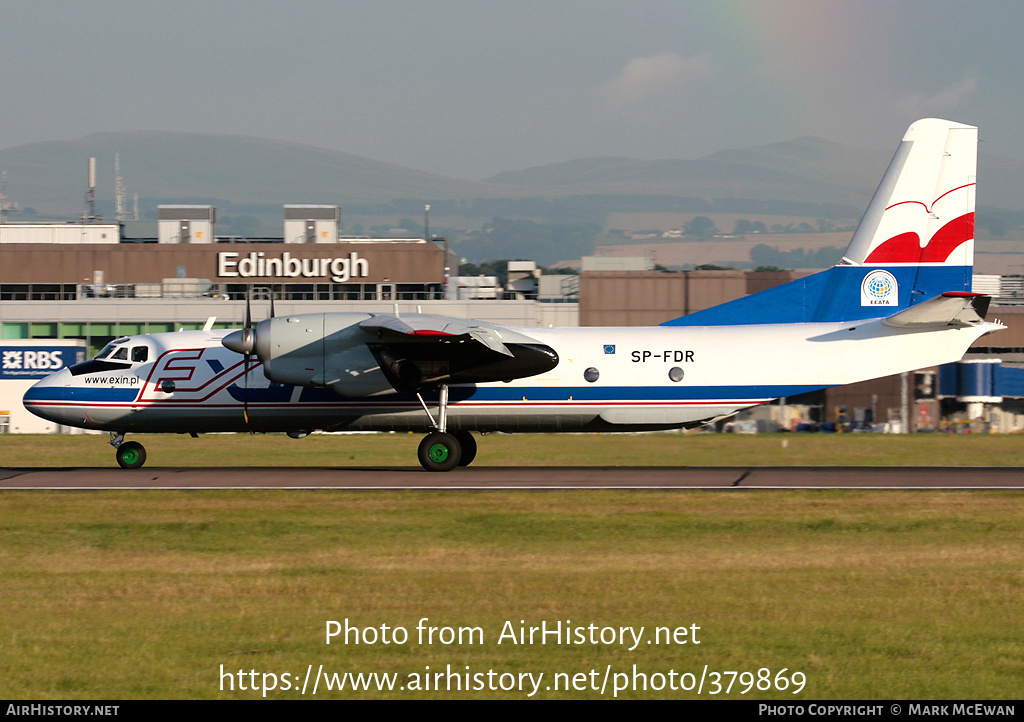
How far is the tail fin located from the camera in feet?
80.6

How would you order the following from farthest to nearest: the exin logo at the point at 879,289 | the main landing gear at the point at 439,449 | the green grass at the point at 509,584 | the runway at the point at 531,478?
the exin logo at the point at 879,289
the main landing gear at the point at 439,449
the runway at the point at 531,478
the green grass at the point at 509,584

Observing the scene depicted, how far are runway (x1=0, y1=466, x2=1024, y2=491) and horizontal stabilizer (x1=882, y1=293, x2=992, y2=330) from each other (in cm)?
337

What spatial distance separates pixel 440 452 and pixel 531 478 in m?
2.61

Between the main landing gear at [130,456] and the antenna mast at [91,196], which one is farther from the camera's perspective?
the antenna mast at [91,196]

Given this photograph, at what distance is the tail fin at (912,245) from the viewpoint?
2458 centimetres

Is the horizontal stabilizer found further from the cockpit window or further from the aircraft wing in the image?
the cockpit window

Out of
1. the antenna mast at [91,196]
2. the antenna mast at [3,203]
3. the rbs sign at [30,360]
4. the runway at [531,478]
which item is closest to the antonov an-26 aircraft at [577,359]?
the runway at [531,478]

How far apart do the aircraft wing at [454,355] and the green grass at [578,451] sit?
4.29 meters

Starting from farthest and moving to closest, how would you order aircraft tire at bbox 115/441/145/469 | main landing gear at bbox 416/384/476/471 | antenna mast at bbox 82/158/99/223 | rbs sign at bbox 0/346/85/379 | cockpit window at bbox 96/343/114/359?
antenna mast at bbox 82/158/99/223 < rbs sign at bbox 0/346/85/379 < aircraft tire at bbox 115/441/145/469 < cockpit window at bbox 96/343/114/359 < main landing gear at bbox 416/384/476/471

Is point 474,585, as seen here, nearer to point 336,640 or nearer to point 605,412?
point 336,640

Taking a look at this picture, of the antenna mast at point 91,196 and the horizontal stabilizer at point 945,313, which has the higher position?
the antenna mast at point 91,196

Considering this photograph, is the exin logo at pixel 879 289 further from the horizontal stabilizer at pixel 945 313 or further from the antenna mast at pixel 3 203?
the antenna mast at pixel 3 203

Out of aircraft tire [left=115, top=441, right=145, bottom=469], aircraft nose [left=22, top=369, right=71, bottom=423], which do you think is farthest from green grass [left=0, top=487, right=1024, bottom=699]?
aircraft nose [left=22, top=369, right=71, bottom=423]

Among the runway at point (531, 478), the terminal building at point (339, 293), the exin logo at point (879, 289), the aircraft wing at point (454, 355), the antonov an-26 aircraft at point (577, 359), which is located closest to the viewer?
the runway at point (531, 478)
